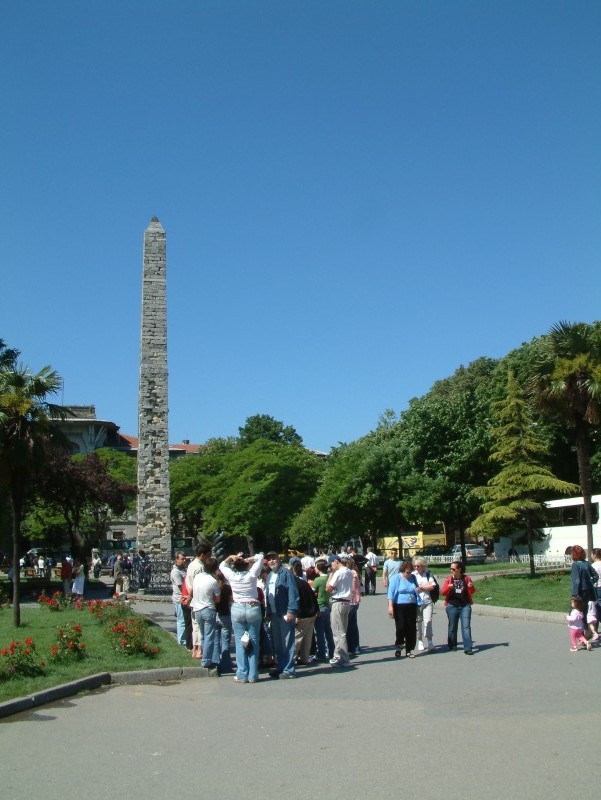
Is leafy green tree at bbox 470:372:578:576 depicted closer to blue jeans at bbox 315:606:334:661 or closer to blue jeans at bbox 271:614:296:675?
blue jeans at bbox 315:606:334:661

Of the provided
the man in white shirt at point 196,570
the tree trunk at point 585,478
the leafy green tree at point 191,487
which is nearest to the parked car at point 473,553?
the leafy green tree at point 191,487

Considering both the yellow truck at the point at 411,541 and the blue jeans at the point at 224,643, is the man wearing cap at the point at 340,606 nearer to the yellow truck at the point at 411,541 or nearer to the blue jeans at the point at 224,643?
the blue jeans at the point at 224,643

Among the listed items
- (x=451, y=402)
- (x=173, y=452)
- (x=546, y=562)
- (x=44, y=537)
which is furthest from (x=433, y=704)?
(x=173, y=452)

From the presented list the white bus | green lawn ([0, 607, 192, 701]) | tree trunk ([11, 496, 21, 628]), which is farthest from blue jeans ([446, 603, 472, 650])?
the white bus

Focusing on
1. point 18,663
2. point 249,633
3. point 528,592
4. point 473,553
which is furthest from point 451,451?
point 18,663

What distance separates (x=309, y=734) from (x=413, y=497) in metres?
36.7

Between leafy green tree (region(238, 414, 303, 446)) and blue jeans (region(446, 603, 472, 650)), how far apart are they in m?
79.9

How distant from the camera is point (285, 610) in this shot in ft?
41.3

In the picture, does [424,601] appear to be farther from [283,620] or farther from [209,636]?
[209,636]

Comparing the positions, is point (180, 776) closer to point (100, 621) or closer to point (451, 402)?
point (100, 621)

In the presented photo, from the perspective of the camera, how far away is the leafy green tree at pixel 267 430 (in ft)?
314

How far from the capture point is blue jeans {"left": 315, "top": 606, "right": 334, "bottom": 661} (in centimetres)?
1430

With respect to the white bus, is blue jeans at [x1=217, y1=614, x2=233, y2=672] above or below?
below

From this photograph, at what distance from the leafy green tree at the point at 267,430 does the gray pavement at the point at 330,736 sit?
8268 centimetres
